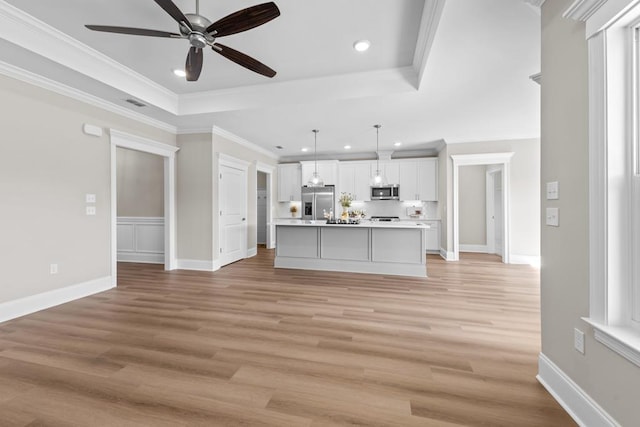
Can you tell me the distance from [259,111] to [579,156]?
390 centimetres

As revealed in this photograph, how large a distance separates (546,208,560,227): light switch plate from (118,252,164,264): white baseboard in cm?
645

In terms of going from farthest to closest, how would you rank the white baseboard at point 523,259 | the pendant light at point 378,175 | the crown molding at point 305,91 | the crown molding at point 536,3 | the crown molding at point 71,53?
the white baseboard at point 523,259 → the pendant light at point 378,175 → the crown molding at point 305,91 → the crown molding at point 71,53 → the crown molding at point 536,3

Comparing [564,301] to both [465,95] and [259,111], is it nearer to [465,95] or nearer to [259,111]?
[465,95]

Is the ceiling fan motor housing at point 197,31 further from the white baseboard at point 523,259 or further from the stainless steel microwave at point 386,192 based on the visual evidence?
the white baseboard at point 523,259

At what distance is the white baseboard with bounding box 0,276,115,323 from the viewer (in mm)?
2971

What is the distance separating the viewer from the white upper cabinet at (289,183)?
8117 mm

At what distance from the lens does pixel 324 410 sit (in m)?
1.61

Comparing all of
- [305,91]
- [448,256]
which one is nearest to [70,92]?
[305,91]

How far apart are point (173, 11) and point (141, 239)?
5338mm

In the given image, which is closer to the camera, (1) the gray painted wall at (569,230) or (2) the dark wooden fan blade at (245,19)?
(1) the gray painted wall at (569,230)

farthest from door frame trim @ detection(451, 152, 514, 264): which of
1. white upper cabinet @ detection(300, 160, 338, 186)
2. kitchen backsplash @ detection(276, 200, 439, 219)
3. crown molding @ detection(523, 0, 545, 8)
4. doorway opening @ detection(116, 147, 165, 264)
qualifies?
doorway opening @ detection(116, 147, 165, 264)

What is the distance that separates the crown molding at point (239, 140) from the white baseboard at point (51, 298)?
310 centimetres

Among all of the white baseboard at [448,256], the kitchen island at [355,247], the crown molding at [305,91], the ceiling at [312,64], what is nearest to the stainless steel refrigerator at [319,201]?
the kitchen island at [355,247]

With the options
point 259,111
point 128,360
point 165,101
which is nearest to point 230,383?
point 128,360
